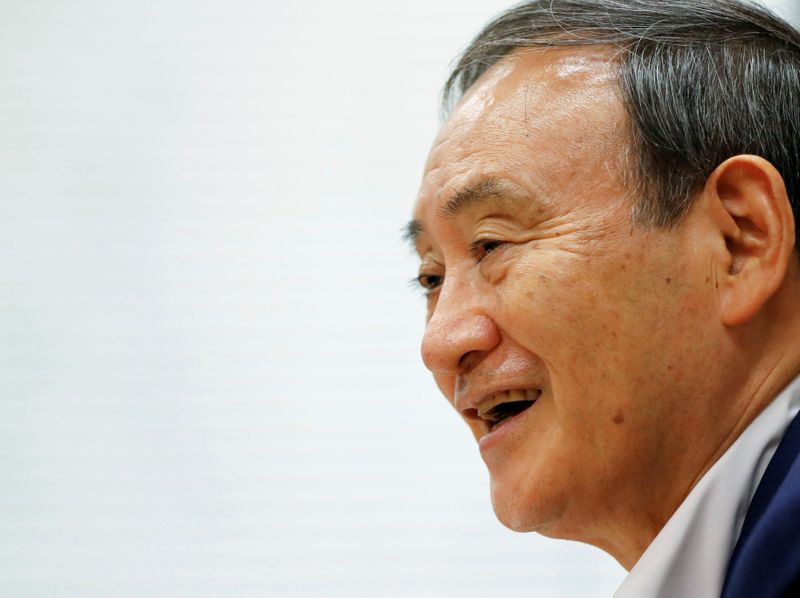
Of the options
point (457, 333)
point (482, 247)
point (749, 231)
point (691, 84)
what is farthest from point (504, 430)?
point (691, 84)

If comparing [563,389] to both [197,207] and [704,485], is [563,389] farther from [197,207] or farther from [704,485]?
[197,207]

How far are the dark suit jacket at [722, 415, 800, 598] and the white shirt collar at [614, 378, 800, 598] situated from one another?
0.09 feet

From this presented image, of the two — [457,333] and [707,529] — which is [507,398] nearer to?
[457,333]

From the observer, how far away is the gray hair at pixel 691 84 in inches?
52.9

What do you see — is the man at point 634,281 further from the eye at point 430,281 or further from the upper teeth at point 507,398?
the eye at point 430,281

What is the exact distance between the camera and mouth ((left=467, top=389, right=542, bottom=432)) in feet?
4.60

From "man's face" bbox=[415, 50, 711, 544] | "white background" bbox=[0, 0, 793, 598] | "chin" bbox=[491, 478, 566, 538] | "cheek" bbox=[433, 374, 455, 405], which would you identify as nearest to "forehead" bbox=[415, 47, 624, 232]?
"man's face" bbox=[415, 50, 711, 544]

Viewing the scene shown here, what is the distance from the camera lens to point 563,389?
4.35ft

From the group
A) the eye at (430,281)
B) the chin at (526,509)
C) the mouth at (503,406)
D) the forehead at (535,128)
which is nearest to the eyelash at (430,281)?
the eye at (430,281)

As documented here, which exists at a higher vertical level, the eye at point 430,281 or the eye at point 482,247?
the eye at point 430,281

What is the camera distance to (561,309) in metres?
1.32

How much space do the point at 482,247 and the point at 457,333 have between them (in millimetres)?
133

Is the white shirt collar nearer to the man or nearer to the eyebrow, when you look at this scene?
the man

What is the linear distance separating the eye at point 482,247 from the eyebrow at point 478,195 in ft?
0.17
